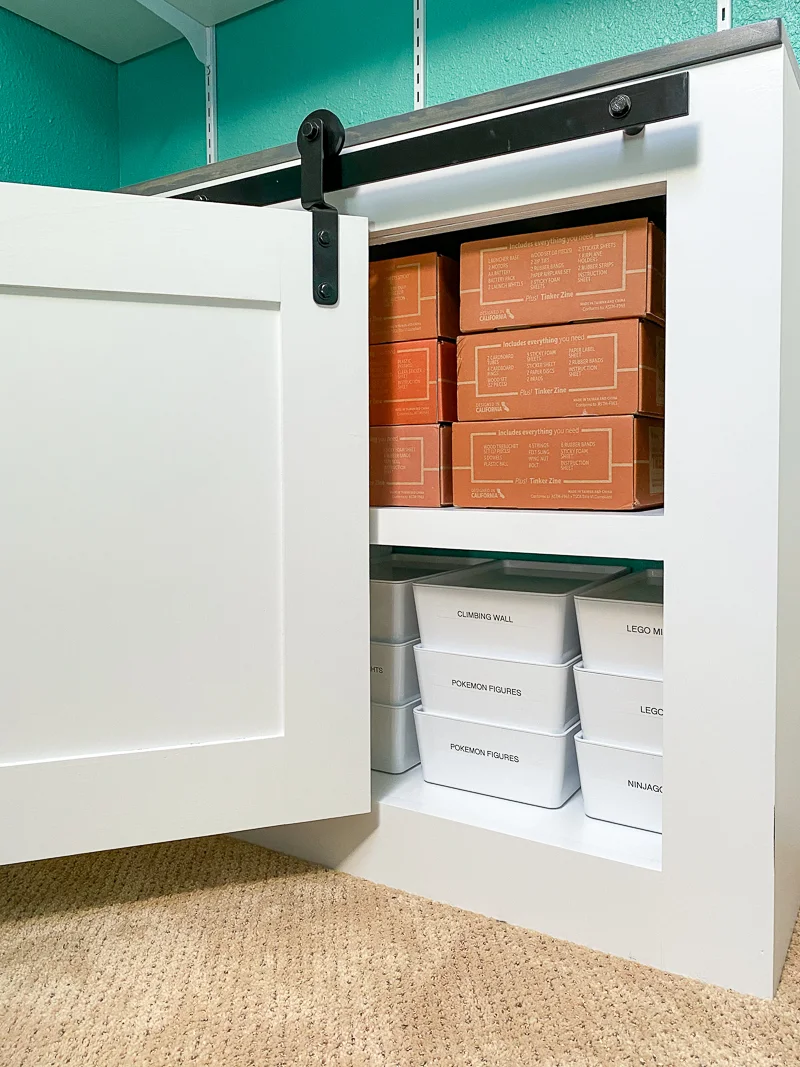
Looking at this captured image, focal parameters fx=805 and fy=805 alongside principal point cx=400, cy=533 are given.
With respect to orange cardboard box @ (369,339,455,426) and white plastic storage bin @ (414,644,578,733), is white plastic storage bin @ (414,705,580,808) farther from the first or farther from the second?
orange cardboard box @ (369,339,455,426)

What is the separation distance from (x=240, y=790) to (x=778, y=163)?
2.86 feet

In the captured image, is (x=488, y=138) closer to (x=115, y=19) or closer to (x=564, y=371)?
(x=564, y=371)

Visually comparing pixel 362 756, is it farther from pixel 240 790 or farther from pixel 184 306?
pixel 184 306

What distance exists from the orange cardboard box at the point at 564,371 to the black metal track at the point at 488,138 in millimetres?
196

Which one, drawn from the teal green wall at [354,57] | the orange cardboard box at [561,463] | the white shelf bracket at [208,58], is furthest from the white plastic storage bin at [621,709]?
the white shelf bracket at [208,58]

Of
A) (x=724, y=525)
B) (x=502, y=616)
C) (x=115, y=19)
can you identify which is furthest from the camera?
(x=115, y=19)

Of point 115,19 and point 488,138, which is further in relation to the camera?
point 115,19

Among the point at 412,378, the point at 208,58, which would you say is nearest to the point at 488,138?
the point at 412,378

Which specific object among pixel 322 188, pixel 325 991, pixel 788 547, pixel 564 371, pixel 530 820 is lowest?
pixel 325 991

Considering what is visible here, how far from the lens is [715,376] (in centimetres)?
80

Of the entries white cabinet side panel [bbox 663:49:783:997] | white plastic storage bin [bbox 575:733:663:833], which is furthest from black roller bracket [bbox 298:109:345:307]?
white plastic storage bin [bbox 575:733:663:833]

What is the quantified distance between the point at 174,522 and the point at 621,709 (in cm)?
56

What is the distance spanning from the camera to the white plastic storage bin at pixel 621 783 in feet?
→ 3.07

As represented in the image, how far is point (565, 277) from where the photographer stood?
0.91 meters
